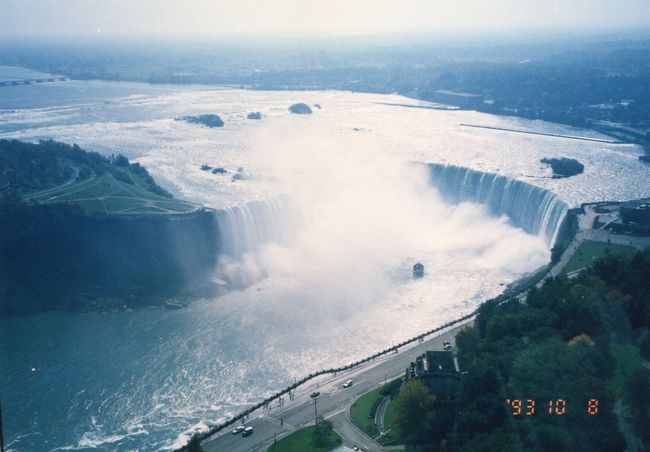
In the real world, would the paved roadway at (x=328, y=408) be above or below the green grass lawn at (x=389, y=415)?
below

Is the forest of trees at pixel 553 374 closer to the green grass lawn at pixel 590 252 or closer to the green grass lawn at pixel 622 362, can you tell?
the green grass lawn at pixel 622 362

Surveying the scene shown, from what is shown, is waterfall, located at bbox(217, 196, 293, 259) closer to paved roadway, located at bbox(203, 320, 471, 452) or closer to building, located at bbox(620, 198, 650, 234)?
paved roadway, located at bbox(203, 320, 471, 452)

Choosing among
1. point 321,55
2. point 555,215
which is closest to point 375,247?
point 555,215

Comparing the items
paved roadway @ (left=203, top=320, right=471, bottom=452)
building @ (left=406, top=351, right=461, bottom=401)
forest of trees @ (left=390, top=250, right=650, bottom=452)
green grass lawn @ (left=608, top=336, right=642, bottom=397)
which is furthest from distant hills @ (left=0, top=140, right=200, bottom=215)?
green grass lawn @ (left=608, top=336, right=642, bottom=397)

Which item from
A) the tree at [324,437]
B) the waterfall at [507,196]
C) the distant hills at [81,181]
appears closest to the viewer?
the tree at [324,437]

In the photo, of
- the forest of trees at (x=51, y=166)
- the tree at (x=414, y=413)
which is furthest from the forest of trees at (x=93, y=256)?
the tree at (x=414, y=413)

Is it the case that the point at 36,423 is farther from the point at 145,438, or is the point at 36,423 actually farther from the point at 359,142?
the point at 359,142
